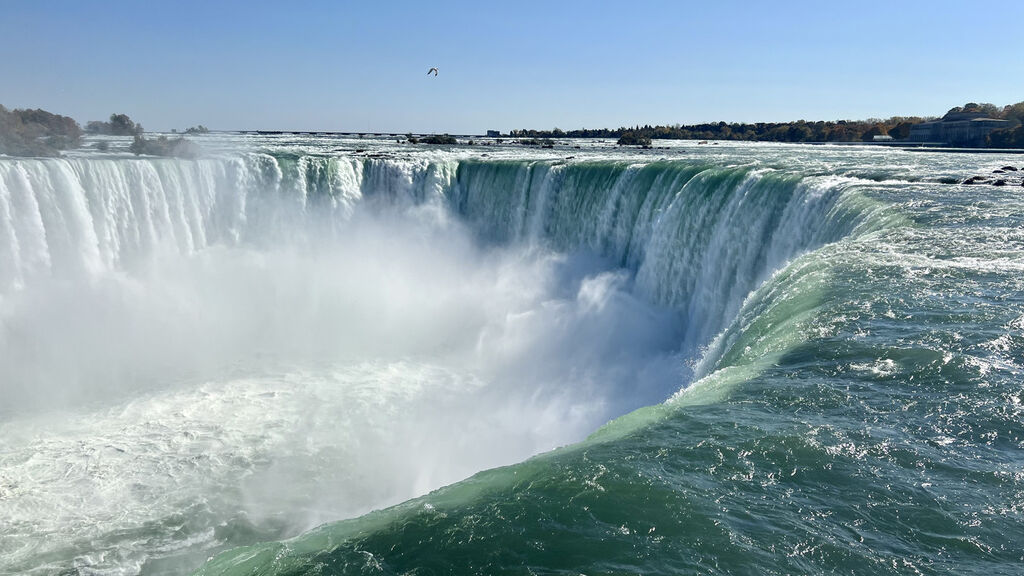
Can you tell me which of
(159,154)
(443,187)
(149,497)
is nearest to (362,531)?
(149,497)

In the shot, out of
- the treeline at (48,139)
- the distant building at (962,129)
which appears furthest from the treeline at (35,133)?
the distant building at (962,129)

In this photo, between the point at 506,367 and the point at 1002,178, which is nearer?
the point at 506,367

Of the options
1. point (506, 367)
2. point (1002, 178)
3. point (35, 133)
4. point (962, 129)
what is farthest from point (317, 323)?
point (962, 129)

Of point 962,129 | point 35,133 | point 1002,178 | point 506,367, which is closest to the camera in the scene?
point 506,367

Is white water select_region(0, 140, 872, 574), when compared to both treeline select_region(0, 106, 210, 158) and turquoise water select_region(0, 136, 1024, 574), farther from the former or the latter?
treeline select_region(0, 106, 210, 158)

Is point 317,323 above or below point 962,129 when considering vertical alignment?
below

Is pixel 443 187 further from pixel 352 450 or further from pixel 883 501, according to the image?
pixel 883 501

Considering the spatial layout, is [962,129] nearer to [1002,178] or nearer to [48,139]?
[1002,178]
